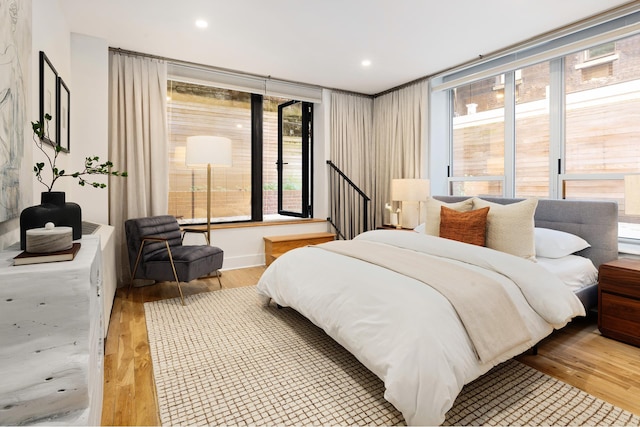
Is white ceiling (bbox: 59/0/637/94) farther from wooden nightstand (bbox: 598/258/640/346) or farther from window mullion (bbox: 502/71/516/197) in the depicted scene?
wooden nightstand (bbox: 598/258/640/346)

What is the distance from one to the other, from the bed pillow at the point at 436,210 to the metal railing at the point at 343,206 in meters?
1.87

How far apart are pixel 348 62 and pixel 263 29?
4.04 feet

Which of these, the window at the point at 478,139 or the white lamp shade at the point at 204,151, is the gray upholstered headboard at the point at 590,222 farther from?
the white lamp shade at the point at 204,151

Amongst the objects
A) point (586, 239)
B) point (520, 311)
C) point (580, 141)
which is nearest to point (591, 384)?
point (520, 311)

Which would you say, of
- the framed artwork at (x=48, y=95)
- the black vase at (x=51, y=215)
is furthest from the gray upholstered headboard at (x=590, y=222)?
the framed artwork at (x=48, y=95)

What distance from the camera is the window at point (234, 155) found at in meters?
4.41

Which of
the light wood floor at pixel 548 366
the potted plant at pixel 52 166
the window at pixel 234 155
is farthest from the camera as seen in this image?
the window at pixel 234 155

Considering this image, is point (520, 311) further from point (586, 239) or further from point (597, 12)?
point (597, 12)

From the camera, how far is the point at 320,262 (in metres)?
2.52

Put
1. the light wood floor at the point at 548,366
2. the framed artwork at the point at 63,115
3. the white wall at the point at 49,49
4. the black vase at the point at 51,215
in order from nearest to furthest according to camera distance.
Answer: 1. the black vase at the point at 51,215
2. the light wood floor at the point at 548,366
3. the white wall at the point at 49,49
4. the framed artwork at the point at 63,115

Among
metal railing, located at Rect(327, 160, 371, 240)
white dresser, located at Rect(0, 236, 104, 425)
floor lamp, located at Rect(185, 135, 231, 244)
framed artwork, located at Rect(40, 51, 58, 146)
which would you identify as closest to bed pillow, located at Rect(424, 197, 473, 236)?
metal railing, located at Rect(327, 160, 371, 240)

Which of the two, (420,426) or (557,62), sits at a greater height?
(557,62)

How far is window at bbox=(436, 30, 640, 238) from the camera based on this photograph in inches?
122

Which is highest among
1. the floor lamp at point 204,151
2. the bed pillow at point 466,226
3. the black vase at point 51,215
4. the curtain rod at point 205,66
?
the curtain rod at point 205,66
